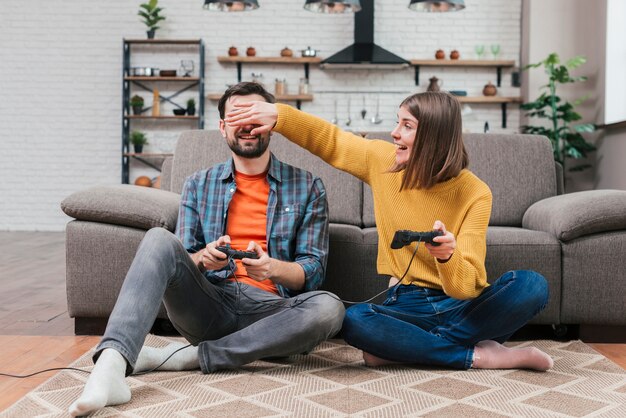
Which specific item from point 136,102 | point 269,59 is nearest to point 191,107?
point 136,102

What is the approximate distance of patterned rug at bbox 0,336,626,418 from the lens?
171cm

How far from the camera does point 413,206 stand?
2119mm

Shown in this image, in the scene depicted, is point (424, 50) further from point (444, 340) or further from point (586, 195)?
point (444, 340)

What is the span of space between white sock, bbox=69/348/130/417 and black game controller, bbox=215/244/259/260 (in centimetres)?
38

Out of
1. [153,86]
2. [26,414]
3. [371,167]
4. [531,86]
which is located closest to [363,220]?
[371,167]

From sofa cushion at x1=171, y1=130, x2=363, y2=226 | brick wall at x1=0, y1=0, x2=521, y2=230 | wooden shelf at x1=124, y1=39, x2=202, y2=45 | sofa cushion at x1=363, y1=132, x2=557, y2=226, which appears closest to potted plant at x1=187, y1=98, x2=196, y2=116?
brick wall at x1=0, y1=0, x2=521, y2=230

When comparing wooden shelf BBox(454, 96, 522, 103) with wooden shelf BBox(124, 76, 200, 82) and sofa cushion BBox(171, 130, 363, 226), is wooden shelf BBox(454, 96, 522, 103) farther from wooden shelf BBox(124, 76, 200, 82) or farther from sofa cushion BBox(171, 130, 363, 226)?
sofa cushion BBox(171, 130, 363, 226)

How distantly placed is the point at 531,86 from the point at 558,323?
15.4 feet

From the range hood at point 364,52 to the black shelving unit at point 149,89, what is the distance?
4.17 ft

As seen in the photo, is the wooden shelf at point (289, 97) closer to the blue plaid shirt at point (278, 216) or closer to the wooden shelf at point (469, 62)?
the wooden shelf at point (469, 62)

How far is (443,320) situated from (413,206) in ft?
1.13

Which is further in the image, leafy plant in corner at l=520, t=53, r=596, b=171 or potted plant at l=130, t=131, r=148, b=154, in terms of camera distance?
potted plant at l=130, t=131, r=148, b=154

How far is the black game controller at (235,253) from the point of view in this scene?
6.14ft

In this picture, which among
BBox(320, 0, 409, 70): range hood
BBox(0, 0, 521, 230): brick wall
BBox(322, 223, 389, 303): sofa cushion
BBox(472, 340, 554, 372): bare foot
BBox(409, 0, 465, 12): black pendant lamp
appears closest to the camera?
BBox(472, 340, 554, 372): bare foot
